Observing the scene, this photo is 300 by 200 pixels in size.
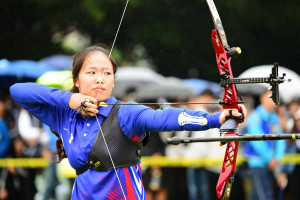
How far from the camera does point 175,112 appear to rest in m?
3.08

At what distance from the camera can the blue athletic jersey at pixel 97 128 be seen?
3086 mm

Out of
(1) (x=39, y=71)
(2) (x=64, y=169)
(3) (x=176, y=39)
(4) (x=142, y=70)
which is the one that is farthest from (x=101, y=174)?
(3) (x=176, y=39)

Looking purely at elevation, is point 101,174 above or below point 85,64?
below

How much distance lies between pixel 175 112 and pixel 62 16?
9.03 meters

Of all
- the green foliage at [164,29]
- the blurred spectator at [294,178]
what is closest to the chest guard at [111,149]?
the blurred spectator at [294,178]

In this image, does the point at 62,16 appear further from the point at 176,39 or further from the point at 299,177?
the point at 299,177

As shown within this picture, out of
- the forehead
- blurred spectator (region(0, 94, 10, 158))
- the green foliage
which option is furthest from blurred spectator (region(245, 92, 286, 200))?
the green foliage

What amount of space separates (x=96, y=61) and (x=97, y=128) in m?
0.39

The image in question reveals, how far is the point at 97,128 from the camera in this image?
3.37m

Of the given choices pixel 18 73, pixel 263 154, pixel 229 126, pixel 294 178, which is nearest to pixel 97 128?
pixel 229 126

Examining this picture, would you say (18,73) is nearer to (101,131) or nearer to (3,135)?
(3,135)

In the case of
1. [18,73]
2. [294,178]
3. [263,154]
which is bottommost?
[294,178]

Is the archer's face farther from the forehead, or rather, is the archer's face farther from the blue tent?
the blue tent

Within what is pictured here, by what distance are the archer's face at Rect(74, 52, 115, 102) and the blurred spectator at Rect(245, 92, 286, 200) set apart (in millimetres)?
3443
